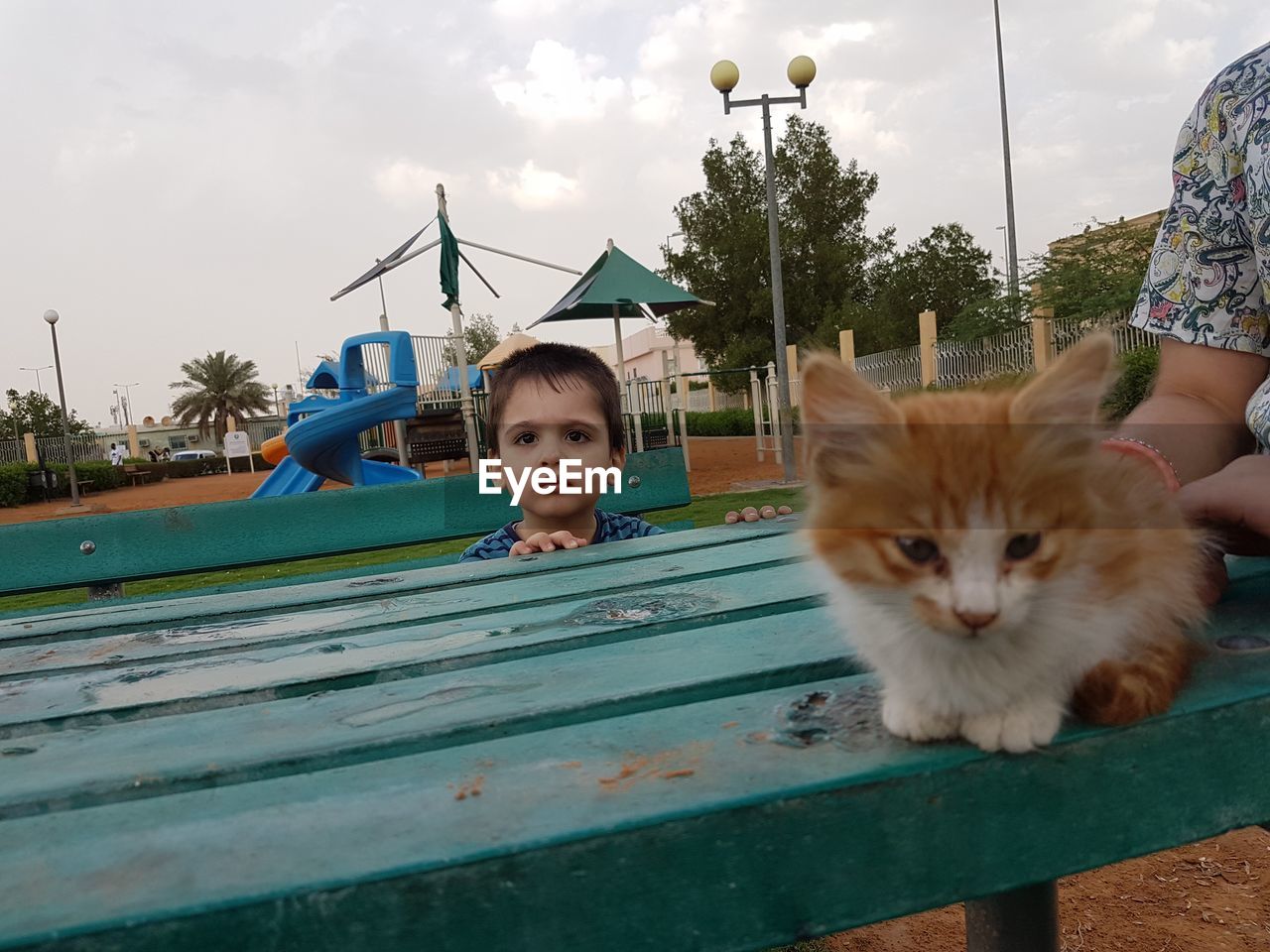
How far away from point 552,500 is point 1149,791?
7.86 ft

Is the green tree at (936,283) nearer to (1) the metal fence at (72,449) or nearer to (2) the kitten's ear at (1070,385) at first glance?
(2) the kitten's ear at (1070,385)

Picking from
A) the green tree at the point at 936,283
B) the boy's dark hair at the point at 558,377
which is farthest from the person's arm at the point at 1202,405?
the green tree at the point at 936,283

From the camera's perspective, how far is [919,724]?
85 cm

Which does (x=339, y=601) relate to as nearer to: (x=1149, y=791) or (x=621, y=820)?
→ (x=621, y=820)

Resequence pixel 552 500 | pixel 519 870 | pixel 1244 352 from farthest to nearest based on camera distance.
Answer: pixel 552 500 < pixel 1244 352 < pixel 519 870

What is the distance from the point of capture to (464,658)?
1352mm

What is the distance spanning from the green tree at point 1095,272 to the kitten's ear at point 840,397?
15488 millimetres

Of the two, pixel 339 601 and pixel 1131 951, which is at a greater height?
pixel 339 601

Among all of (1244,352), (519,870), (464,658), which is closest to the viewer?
(519,870)

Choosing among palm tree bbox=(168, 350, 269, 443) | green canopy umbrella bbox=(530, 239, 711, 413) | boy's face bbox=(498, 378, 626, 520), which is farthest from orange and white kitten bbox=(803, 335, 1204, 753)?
palm tree bbox=(168, 350, 269, 443)

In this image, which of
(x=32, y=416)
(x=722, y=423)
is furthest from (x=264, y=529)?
(x=32, y=416)

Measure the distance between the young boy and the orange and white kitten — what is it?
202cm

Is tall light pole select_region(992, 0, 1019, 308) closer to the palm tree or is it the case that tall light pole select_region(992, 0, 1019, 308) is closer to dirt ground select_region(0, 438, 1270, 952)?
dirt ground select_region(0, 438, 1270, 952)

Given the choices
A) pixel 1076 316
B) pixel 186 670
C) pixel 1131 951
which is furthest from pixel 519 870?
pixel 1076 316
